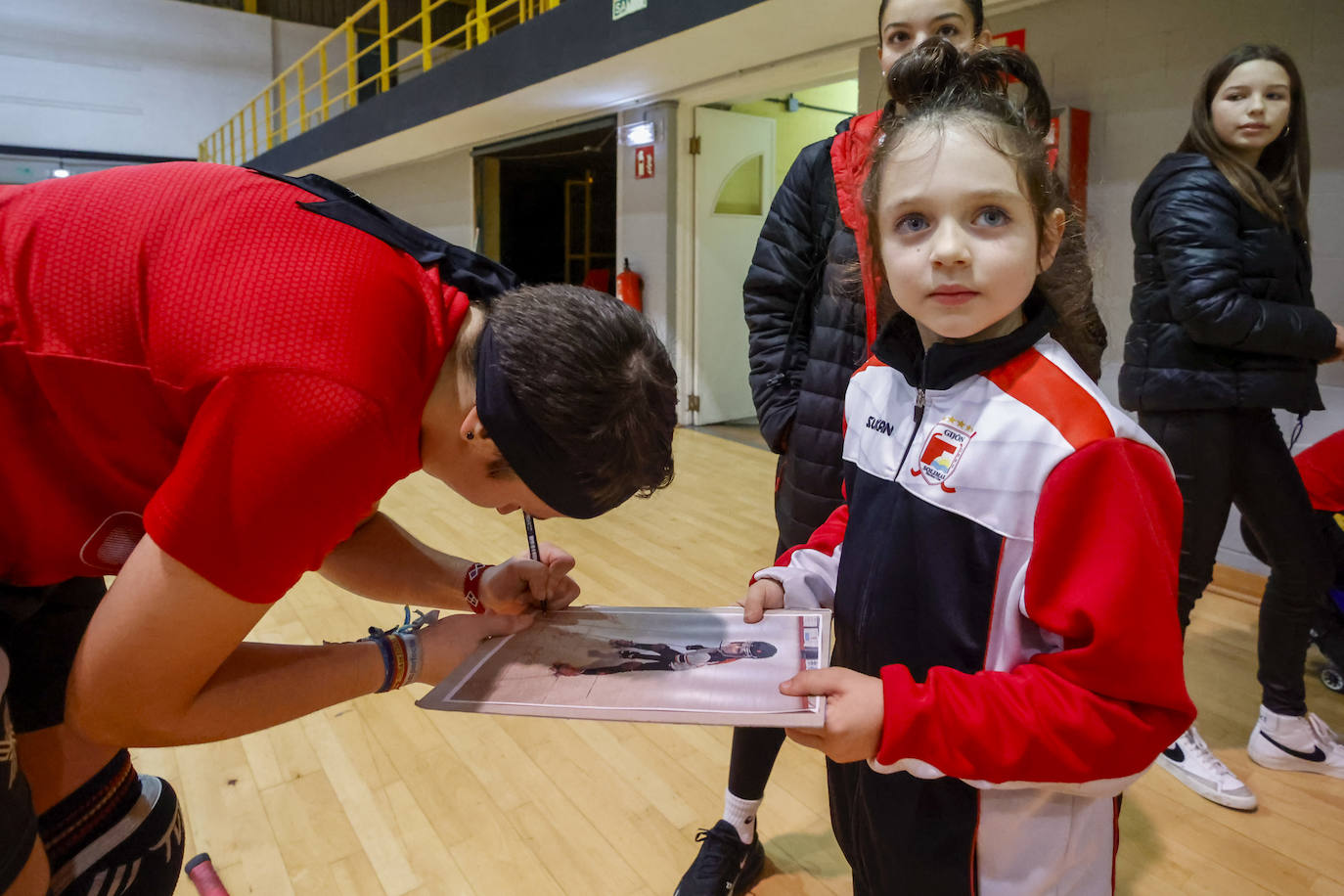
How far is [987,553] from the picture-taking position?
0.85 meters

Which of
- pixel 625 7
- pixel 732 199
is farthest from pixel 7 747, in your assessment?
pixel 732 199

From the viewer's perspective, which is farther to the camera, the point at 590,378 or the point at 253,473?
the point at 590,378

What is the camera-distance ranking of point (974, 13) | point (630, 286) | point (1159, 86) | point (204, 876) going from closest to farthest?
1. point (974, 13)
2. point (204, 876)
3. point (1159, 86)
4. point (630, 286)

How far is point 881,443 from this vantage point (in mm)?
987

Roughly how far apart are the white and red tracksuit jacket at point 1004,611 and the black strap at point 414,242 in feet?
1.48

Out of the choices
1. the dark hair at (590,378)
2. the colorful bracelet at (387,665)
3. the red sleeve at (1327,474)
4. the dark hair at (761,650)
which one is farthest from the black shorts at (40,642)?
the red sleeve at (1327,474)

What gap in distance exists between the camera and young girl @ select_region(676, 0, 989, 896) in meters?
1.51

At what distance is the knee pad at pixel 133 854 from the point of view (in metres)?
0.96

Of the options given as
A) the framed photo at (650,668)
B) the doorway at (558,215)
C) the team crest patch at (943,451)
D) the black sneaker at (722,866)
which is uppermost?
the doorway at (558,215)

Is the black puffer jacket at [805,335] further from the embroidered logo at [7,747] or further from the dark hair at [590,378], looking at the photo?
the embroidered logo at [7,747]

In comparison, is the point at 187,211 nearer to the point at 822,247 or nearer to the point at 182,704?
the point at 182,704

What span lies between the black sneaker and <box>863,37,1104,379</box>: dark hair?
1107mm

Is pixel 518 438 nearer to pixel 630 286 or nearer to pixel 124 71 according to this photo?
pixel 630 286

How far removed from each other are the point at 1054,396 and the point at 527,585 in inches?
27.5
